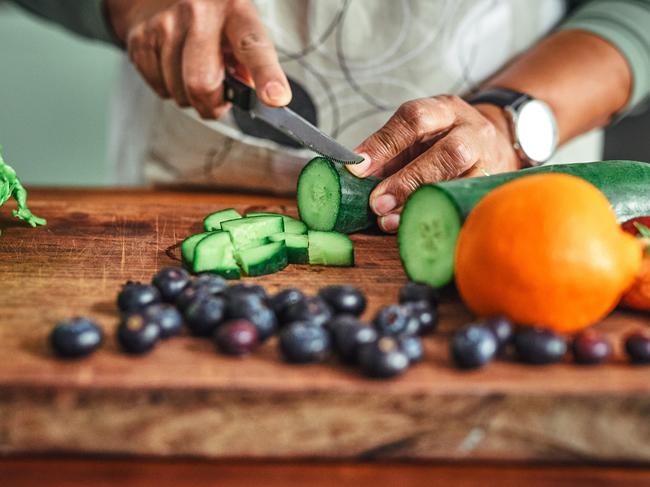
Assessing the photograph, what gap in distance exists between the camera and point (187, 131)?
8.52ft

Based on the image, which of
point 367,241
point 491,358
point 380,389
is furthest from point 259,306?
point 367,241

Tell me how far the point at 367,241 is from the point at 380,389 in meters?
0.86

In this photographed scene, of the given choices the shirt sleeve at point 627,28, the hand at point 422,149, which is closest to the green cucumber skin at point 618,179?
the hand at point 422,149

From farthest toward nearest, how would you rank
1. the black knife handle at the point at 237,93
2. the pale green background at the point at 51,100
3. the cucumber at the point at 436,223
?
the pale green background at the point at 51,100
the black knife handle at the point at 237,93
the cucumber at the point at 436,223

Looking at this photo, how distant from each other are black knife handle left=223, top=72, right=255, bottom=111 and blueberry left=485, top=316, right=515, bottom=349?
115 centimetres

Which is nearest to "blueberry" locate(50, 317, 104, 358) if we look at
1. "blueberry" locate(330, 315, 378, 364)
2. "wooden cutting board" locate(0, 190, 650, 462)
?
"wooden cutting board" locate(0, 190, 650, 462)

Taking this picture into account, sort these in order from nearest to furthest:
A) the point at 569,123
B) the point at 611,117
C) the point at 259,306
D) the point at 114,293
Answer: the point at 259,306, the point at 114,293, the point at 569,123, the point at 611,117

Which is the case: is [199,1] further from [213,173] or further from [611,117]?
[611,117]

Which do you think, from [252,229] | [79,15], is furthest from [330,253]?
[79,15]

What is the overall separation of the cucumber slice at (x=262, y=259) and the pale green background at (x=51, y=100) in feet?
10.6

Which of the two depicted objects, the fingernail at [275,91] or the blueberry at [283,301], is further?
the fingernail at [275,91]

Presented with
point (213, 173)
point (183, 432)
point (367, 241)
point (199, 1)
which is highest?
point (199, 1)

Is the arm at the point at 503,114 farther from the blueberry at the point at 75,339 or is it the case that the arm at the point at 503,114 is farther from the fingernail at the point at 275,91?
the blueberry at the point at 75,339

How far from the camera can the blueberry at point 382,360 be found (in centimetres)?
105
